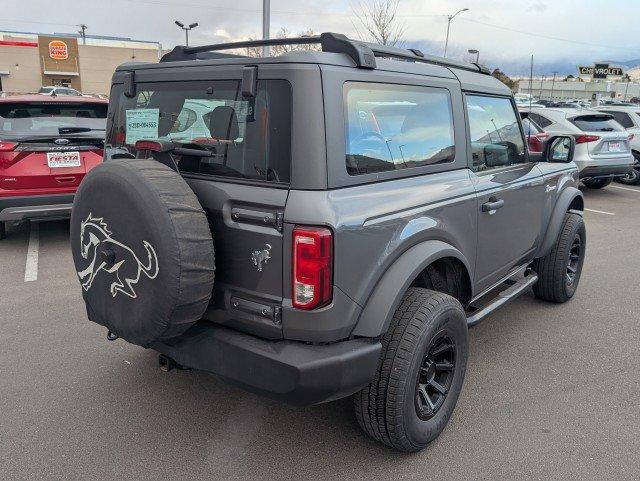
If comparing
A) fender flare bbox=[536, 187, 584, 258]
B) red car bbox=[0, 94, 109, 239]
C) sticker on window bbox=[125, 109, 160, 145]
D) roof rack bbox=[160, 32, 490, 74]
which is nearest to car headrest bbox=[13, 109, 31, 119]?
red car bbox=[0, 94, 109, 239]

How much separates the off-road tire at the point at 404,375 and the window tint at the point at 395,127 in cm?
69

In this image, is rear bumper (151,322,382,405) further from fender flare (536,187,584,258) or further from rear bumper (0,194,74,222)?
rear bumper (0,194,74,222)

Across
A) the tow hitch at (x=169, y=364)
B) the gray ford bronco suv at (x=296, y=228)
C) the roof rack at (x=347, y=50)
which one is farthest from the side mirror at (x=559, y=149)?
the tow hitch at (x=169, y=364)

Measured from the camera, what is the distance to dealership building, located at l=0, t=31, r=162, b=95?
47.4 m

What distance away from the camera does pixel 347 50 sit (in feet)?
7.79

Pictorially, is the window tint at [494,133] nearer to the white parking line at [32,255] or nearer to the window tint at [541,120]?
the white parking line at [32,255]

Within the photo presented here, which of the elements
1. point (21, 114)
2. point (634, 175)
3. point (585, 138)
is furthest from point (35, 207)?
point (634, 175)

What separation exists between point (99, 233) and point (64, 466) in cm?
114

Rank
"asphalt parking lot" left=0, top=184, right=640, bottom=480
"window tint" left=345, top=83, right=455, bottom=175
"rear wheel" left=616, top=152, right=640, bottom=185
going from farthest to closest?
"rear wheel" left=616, top=152, right=640, bottom=185, "asphalt parking lot" left=0, top=184, right=640, bottom=480, "window tint" left=345, top=83, right=455, bottom=175

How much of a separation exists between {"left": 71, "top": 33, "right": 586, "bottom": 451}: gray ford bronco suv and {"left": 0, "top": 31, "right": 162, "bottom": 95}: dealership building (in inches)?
1985

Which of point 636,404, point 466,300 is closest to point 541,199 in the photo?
point 466,300

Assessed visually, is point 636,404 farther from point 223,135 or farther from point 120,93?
point 120,93

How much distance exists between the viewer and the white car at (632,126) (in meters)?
11.5

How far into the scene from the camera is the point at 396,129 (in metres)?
2.63
